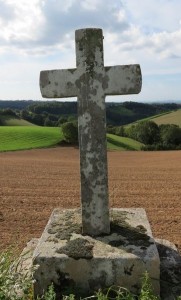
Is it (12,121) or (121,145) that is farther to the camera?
(12,121)

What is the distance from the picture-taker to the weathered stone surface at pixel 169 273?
457cm

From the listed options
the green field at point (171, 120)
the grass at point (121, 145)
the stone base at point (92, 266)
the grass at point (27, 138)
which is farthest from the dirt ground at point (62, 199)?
the green field at point (171, 120)

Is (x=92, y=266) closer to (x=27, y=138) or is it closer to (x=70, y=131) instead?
(x=70, y=131)

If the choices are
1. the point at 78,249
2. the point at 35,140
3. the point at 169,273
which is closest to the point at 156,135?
the point at 35,140

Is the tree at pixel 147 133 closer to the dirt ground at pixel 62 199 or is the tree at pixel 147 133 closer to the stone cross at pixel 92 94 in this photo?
the dirt ground at pixel 62 199

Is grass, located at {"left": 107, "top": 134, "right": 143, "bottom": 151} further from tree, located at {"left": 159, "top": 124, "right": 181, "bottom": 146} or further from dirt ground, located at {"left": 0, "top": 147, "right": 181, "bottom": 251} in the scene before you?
dirt ground, located at {"left": 0, "top": 147, "right": 181, "bottom": 251}

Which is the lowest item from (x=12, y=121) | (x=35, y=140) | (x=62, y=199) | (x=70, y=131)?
(x=35, y=140)

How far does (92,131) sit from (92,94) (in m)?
0.47

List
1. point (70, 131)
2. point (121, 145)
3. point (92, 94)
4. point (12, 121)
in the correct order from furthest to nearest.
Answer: point (12, 121) → point (121, 145) → point (70, 131) → point (92, 94)

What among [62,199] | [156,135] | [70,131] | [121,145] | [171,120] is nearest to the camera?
[62,199]

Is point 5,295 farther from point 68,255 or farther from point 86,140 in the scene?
point 86,140

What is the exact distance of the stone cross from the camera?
5.00m

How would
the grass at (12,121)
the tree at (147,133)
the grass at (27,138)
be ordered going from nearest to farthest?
the grass at (27,138), the tree at (147,133), the grass at (12,121)

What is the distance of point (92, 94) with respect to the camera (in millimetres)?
5039
